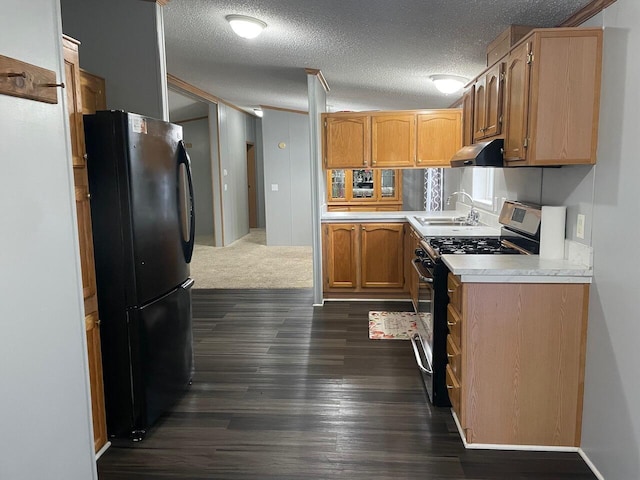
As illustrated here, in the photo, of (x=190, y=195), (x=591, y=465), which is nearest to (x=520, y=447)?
(x=591, y=465)

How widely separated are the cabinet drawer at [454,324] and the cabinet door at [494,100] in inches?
43.2

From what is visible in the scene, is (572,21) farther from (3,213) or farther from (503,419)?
(3,213)

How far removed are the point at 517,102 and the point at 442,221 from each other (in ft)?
7.78

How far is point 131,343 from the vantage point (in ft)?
7.97

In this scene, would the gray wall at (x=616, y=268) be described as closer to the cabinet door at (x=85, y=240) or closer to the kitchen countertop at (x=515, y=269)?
the kitchen countertop at (x=515, y=269)

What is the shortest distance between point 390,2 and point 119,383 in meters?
2.44

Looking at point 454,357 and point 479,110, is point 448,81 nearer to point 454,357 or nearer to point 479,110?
point 479,110

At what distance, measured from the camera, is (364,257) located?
16.7 feet

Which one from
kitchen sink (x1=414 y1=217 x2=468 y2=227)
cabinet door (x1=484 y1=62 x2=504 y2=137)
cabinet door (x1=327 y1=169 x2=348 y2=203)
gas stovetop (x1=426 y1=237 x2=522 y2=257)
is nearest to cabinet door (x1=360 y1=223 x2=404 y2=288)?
kitchen sink (x1=414 y1=217 x2=468 y2=227)

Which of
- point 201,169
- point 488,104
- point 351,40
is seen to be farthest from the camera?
point 201,169

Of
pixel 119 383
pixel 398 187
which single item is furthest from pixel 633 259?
pixel 398 187

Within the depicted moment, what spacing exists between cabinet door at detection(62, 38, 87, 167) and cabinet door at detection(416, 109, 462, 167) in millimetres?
3789

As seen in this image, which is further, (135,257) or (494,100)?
(494,100)

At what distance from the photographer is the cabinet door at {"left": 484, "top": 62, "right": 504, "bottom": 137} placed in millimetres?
2764
